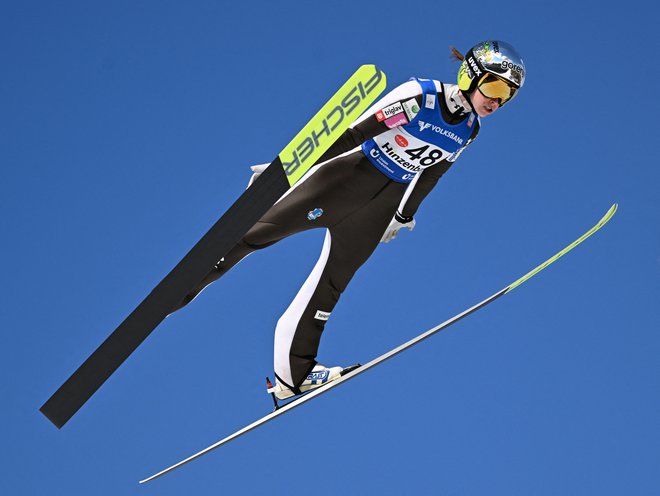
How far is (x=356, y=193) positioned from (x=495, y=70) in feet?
1.77

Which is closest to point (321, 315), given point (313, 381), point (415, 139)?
point (313, 381)

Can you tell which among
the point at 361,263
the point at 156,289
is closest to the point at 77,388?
the point at 156,289

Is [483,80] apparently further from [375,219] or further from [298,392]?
[298,392]

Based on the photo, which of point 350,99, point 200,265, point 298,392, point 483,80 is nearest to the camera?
point 350,99

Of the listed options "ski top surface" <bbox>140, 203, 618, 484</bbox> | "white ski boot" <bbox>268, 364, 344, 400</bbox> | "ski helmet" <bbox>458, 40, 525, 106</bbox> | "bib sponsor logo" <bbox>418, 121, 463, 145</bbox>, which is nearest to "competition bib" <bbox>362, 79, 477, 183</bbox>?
"bib sponsor logo" <bbox>418, 121, 463, 145</bbox>

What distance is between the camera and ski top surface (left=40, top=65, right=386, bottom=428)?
8.84ft

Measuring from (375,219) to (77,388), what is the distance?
0.95 metres

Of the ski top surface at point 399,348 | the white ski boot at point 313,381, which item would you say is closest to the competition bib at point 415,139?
the ski top surface at point 399,348

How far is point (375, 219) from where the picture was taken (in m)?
3.45

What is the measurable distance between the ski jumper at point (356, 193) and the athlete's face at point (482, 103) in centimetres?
3

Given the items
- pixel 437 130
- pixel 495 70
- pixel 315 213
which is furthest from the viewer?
pixel 315 213

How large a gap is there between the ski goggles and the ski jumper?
3.7 inches

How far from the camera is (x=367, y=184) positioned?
11.2 ft

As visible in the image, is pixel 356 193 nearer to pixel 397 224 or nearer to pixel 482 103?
pixel 397 224
